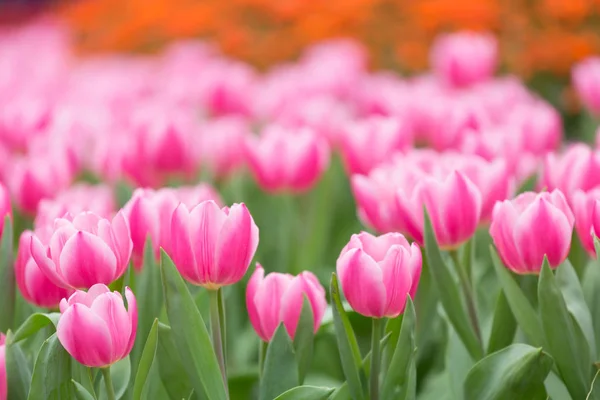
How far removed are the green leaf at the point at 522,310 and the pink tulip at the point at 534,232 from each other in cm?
2

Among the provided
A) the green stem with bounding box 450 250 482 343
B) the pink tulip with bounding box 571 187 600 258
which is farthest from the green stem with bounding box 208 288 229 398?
the pink tulip with bounding box 571 187 600 258

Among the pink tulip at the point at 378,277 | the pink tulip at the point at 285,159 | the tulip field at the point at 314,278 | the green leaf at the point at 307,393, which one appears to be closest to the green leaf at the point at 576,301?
the tulip field at the point at 314,278

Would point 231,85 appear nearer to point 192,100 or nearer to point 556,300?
point 192,100

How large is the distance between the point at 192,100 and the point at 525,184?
1.65 meters

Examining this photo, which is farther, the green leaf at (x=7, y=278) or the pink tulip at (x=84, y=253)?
the green leaf at (x=7, y=278)

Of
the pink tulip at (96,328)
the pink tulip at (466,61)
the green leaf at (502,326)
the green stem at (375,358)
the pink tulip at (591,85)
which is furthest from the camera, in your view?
the pink tulip at (466,61)

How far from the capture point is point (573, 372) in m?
0.99

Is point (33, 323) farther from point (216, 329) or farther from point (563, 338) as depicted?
point (563, 338)

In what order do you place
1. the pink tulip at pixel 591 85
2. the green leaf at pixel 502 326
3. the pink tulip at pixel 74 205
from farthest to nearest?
the pink tulip at pixel 591 85 → the pink tulip at pixel 74 205 → the green leaf at pixel 502 326

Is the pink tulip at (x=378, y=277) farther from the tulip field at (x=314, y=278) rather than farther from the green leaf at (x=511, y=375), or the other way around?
the green leaf at (x=511, y=375)

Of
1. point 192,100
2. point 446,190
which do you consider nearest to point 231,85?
point 192,100

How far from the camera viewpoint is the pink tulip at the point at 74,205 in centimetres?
119

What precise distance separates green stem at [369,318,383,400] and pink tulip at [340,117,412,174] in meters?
0.68

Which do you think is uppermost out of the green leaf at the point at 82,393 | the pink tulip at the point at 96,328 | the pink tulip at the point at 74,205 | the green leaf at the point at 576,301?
the pink tulip at the point at 74,205
